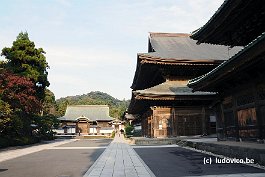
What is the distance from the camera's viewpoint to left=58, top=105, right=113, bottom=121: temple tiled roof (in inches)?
2534

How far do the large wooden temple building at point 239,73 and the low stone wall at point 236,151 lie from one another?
1.31 meters

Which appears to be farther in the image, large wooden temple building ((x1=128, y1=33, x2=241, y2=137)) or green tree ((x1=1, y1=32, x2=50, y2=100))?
green tree ((x1=1, y1=32, x2=50, y2=100))

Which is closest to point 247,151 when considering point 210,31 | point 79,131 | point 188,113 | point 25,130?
point 210,31

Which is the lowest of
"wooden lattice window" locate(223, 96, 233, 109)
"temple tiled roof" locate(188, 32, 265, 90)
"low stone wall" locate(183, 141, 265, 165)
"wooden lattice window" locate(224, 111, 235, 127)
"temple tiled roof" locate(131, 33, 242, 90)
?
"low stone wall" locate(183, 141, 265, 165)

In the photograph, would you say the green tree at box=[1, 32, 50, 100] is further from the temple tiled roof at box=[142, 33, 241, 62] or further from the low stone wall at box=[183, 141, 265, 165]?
the low stone wall at box=[183, 141, 265, 165]

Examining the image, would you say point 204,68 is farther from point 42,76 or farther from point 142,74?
point 42,76

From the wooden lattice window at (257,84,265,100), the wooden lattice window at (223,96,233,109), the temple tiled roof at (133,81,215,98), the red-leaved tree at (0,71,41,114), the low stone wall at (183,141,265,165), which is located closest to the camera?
the low stone wall at (183,141,265,165)

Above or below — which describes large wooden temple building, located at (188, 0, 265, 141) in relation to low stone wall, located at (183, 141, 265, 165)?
above

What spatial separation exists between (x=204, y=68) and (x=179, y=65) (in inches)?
92.0

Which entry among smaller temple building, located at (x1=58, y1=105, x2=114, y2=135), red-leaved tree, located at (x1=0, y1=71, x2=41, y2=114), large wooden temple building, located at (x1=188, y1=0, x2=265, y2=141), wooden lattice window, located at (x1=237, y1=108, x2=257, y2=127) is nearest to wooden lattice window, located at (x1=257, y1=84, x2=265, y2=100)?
large wooden temple building, located at (x1=188, y1=0, x2=265, y2=141)

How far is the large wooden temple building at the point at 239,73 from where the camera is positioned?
9.53 m

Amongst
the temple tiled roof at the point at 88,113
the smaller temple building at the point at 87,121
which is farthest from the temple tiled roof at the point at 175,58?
the temple tiled roof at the point at 88,113

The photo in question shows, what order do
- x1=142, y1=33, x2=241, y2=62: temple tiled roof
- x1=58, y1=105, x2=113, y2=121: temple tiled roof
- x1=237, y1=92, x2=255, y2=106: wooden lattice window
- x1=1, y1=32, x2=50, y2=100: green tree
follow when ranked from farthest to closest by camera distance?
x1=58, y1=105, x2=113, y2=121: temple tiled roof
x1=1, y1=32, x2=50, y2=100: green tree
x1=142, y1=33, x2=241, y2=62: temple tiled roof
x1=237, y1=92, x2=255, y2=106: wooden lattice window

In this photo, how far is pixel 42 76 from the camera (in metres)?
31.4
